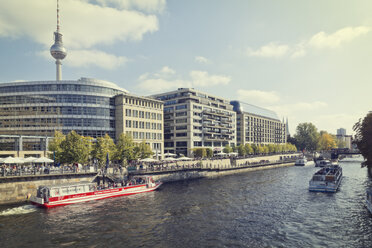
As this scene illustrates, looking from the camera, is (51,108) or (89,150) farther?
(51,108)

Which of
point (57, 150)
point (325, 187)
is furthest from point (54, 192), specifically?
point (325, 187)

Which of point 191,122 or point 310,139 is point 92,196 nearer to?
point 191,122

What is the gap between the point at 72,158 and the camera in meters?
55.3

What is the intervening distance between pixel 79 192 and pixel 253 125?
477 feet

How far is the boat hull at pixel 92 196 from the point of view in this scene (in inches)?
1619

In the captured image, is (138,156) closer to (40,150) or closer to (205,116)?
(40,150)

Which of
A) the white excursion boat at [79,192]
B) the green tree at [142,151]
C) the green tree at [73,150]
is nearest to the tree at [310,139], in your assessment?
the green tree at [142,151]

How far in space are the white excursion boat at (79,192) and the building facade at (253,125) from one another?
115 metres

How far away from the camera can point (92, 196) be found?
4669cm

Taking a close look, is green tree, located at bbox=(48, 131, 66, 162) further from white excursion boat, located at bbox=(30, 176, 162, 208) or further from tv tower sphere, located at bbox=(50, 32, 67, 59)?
tv tower sphere, located at bbox=(50, 32, 67, 59)

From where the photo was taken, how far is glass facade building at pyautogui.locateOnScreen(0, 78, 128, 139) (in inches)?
3118

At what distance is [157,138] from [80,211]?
202 feet

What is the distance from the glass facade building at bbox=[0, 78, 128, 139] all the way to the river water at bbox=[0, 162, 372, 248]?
4222 cm

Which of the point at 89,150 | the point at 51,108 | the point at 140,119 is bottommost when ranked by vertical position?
the point at 89,150
